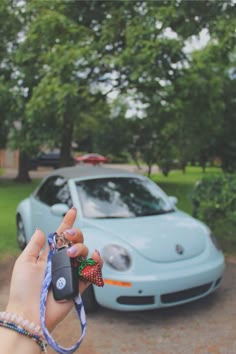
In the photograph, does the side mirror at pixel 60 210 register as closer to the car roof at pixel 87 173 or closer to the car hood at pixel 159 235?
the car hood at pixel 159 235

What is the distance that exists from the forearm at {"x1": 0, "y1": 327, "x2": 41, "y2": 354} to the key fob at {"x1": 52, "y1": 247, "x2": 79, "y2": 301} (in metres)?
0.16

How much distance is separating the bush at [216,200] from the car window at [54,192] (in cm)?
225

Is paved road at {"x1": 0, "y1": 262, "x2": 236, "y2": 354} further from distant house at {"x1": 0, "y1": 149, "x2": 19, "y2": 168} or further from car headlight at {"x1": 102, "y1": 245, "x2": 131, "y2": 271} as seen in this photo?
distant house at {"x1": 0, "y1": 149, "x2": 19, "y2": 168}

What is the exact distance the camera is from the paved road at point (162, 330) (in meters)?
3.32

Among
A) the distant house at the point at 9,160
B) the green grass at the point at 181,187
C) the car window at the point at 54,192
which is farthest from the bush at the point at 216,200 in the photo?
the distant house at the point at 9,160

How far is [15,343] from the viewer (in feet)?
3.80

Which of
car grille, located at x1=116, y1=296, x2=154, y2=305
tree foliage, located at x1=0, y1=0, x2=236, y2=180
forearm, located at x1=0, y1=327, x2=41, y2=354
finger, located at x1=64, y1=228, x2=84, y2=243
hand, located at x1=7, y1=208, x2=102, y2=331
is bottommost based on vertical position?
car grille, located at x1=116, y1=296, x2=154, y2=305

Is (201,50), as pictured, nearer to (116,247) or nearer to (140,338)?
(116,247)

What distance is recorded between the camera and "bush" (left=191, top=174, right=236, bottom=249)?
19.0ft

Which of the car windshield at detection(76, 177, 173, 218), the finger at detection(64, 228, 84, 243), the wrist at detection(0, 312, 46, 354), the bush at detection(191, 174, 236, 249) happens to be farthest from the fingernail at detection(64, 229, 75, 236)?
the bush at detection(191, 174, 236, 249)

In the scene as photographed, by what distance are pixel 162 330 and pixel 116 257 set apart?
0.82 metres

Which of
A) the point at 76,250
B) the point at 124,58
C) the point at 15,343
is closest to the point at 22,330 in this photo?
the point at 15,343

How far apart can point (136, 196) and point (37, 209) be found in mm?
1588

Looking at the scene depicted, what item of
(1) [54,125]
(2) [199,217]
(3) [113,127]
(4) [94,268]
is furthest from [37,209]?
(3) [113,127]
